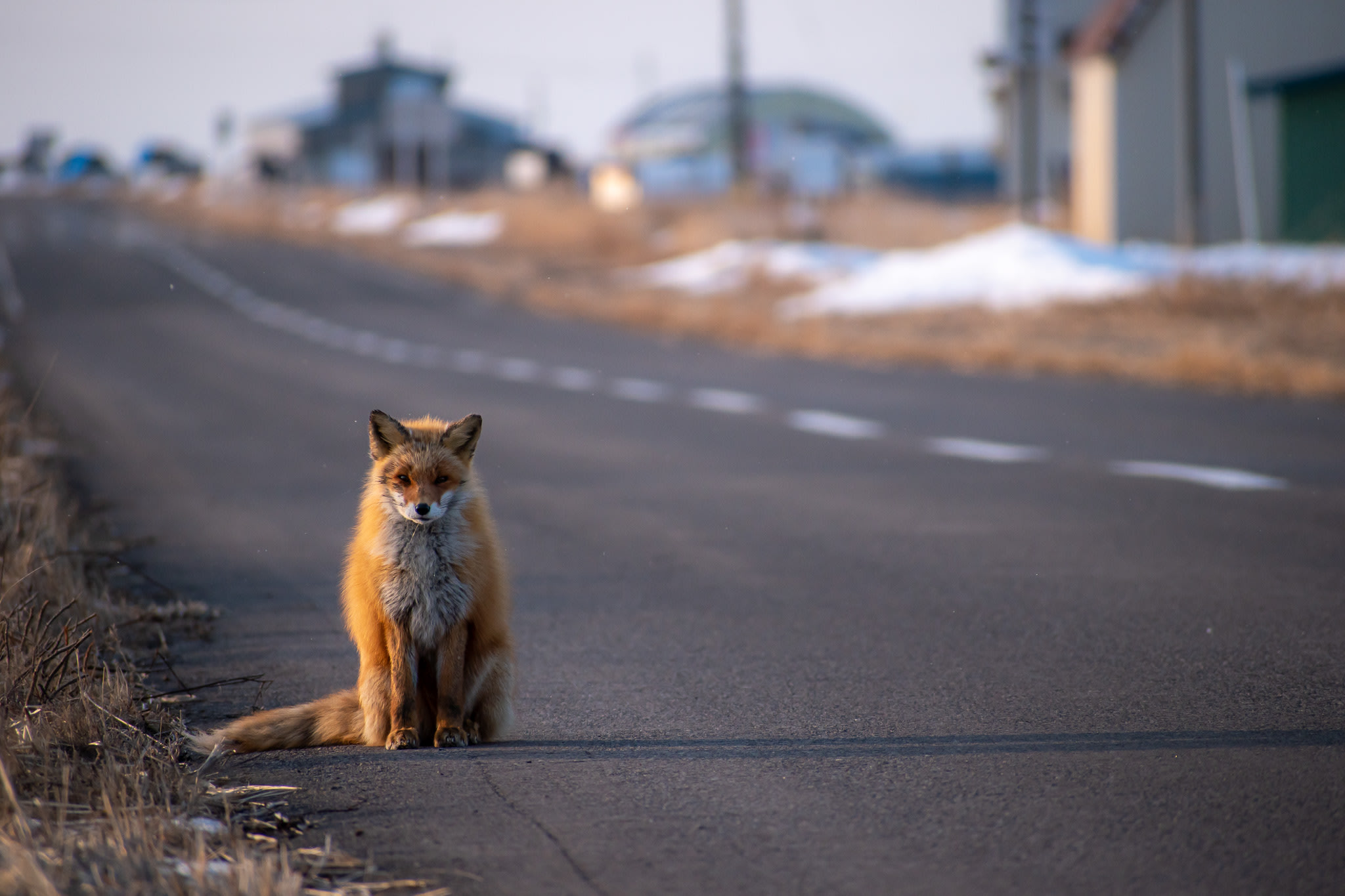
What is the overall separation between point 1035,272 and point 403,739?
63.8 ft

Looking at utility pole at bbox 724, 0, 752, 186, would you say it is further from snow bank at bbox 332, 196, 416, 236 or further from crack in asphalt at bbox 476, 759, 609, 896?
crack in asphalt at bbox 476, 759, 609, 896

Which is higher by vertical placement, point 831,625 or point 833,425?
point 833,425

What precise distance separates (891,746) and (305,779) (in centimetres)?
185

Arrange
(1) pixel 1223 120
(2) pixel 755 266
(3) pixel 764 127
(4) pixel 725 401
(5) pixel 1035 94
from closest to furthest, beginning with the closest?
(4) pixel 725 401 < (1) pixel 1223 120 < (2) pixel 755 266 < (5) pixel 1035 94 < (3) pixel 764 127

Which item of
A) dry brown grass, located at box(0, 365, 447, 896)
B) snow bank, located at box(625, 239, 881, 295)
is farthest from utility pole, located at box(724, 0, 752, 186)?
dry brown grass, located at box(0, 365, 447, 896)

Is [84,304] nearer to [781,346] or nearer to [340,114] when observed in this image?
[781,346]

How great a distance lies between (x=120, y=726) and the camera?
422 cm

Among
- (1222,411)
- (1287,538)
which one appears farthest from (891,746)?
(1222,411)

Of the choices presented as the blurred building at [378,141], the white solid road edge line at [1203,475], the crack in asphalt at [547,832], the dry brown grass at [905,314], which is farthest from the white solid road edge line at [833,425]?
the blurred building at [378,141]

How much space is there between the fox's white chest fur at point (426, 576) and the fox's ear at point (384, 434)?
0.20 m

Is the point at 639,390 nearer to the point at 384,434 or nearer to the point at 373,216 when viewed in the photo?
the point at 384,434

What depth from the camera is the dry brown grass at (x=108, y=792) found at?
2.99 m

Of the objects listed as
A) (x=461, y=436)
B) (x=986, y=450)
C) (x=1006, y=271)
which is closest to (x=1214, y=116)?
(x=1006, y=271)

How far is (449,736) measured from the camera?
4297mm
